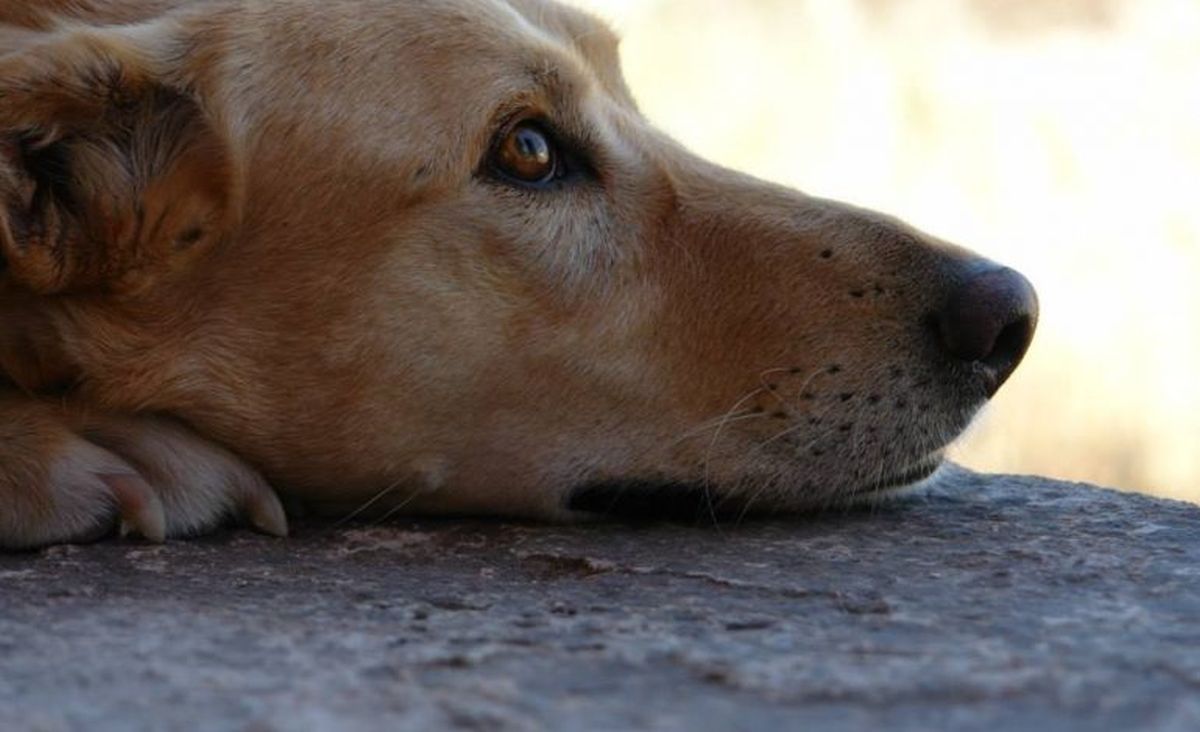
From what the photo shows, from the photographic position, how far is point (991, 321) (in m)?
2.90

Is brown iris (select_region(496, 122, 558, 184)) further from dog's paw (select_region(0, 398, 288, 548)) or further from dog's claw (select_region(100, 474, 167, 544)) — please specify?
dog's claw (select_region(100, 474, 167, 544))

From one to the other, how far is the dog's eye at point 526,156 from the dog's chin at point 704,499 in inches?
21.1

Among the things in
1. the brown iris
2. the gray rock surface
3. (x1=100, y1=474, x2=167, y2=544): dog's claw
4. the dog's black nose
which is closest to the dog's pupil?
the brown iris

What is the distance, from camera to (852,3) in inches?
368

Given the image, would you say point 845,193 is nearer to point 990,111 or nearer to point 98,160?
point 990,111

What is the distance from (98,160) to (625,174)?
87cm

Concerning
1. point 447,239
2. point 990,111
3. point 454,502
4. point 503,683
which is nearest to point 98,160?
point 447,239

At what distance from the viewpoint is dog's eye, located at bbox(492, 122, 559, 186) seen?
3.06 m

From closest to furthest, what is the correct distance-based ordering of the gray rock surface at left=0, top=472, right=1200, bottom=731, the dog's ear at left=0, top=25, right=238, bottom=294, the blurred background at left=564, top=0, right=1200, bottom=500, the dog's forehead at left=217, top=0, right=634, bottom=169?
the gray rock surface at left=0, top=472, right=1200, bottom=731 → the dog's ear at left=0, top=25, right=238, bottom=294 → the dog's forehead at left=217, top=0, right=634, bottom=169 → the blurred background at left=564, top=0, right=1200, bottom=500

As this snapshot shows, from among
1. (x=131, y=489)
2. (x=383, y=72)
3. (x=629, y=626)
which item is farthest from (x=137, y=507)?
(x=629, y=626)

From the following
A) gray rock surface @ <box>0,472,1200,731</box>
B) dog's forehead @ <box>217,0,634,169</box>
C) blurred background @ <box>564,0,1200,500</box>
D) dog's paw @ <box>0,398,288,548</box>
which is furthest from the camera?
blurred background @ <box>564,0,1200,500</box>

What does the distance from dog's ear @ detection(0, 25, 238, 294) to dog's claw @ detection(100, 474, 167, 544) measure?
37cm

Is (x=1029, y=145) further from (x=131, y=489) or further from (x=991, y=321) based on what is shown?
(x=131, y=489)

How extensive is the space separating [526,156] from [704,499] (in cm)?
64
